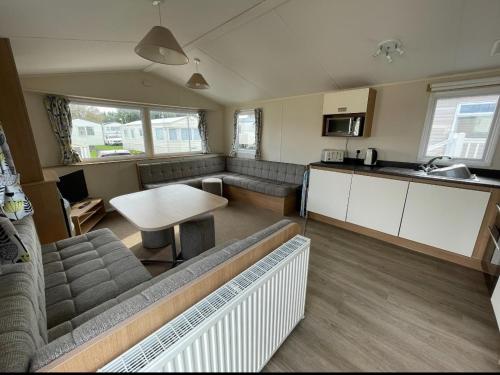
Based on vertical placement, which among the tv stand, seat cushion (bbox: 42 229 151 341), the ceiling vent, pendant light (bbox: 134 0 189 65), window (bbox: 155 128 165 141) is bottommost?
the tv stand

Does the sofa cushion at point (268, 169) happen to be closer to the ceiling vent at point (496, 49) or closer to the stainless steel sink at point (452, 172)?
the stainless steel sink at point (452, 172)

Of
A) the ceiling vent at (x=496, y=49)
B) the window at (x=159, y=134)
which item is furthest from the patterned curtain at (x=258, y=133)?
the ceiling vent at (x=496, y=49)

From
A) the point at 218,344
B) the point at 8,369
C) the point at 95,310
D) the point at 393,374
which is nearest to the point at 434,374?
the point at 393,374

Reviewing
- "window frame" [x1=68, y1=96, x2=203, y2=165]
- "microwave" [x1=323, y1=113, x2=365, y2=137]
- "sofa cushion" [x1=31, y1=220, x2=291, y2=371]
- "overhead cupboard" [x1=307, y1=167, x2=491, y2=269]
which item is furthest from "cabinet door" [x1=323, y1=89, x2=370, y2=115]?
"window frame" [x1=68, y1=96, x2=203, y2=165]

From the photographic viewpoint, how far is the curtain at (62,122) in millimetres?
3010

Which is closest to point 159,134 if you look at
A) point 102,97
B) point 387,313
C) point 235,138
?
point 102,97

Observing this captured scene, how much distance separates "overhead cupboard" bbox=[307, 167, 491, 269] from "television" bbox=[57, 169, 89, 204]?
352cm

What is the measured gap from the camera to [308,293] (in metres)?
1.82

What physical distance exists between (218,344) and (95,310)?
0.73 meters

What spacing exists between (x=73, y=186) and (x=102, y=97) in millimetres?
1567

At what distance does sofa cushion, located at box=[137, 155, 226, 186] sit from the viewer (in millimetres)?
3916

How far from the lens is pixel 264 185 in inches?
148

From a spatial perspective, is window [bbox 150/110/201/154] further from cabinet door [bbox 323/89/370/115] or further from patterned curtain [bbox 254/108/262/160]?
cabinet door [bbox 323/89/370/115]

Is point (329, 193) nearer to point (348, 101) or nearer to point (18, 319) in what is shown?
point (348, 101)
